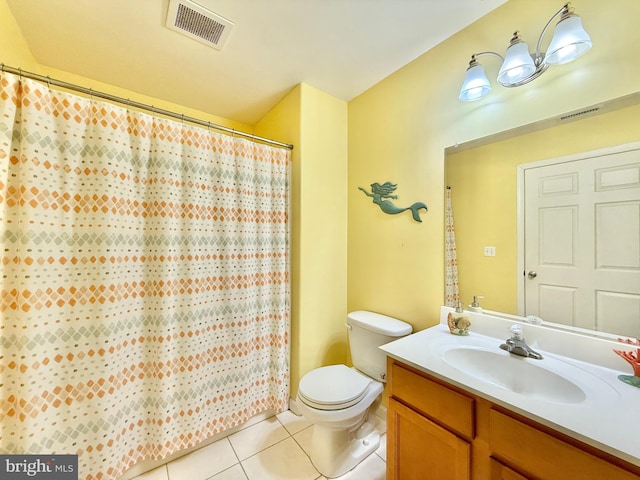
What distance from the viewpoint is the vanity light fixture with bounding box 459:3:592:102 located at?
0.89m

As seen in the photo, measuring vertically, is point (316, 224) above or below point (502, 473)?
above

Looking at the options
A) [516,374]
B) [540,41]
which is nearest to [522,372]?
[516,374]

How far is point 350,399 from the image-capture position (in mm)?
1250

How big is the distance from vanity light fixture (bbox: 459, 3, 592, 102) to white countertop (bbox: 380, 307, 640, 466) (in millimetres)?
1107

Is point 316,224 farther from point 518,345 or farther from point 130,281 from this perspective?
point 518,345

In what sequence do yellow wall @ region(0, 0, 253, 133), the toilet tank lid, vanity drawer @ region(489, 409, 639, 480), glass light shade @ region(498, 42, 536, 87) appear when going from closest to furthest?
vanity drawer @ region(489, 409, 639, 480) < glass light shade @ region(498, 42, 536, 87) < yellow wall @ region(0, 0, 253, 133) < the toilet tank lid

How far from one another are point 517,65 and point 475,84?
0.55ft

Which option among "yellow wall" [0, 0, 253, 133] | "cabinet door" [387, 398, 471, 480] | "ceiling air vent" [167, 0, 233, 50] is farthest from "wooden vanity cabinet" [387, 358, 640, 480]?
"yellow wall" [0, 0, 253, 133]

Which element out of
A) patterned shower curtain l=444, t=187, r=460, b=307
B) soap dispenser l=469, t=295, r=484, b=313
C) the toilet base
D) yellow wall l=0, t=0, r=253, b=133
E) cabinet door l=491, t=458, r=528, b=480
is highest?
yellow wall l=0, t=0, r=253, b=133

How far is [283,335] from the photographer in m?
1.71

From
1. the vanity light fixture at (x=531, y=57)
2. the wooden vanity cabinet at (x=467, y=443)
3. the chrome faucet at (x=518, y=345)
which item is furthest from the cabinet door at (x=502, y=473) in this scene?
the vanity light fixture at (x=531, y=57)

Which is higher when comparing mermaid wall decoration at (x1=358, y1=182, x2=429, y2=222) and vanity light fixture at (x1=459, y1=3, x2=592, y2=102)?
vanity light fixture at (x1=459, y1=3, x2=592, y2=102)

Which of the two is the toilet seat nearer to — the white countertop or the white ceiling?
the white countertop

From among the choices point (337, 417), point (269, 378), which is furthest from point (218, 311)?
point (337, 417)
